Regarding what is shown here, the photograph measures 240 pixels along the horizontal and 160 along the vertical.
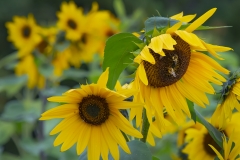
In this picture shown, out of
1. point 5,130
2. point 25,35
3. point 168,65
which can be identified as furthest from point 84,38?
point 168,65

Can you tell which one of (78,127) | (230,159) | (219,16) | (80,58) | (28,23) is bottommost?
(230,159)

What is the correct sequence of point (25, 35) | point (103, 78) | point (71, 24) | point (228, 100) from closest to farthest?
1. point (103, 78)
2. point (228, 100)
3. point (71, 24)
4. point (25, 35)

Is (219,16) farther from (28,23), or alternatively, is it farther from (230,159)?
(230,159)

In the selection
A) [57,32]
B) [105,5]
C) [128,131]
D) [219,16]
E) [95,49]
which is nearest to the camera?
[128,131]

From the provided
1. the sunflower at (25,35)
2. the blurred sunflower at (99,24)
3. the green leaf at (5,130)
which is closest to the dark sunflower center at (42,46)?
the sunflower at (25,35)

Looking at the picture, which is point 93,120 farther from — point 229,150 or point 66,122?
point 229,150

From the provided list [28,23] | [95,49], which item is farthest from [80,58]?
[28,23]

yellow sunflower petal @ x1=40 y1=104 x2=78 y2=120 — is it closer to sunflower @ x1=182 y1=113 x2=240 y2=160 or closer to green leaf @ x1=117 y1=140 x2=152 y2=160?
green leaf @ x1=117 y1=140 x2=152 y2=160
